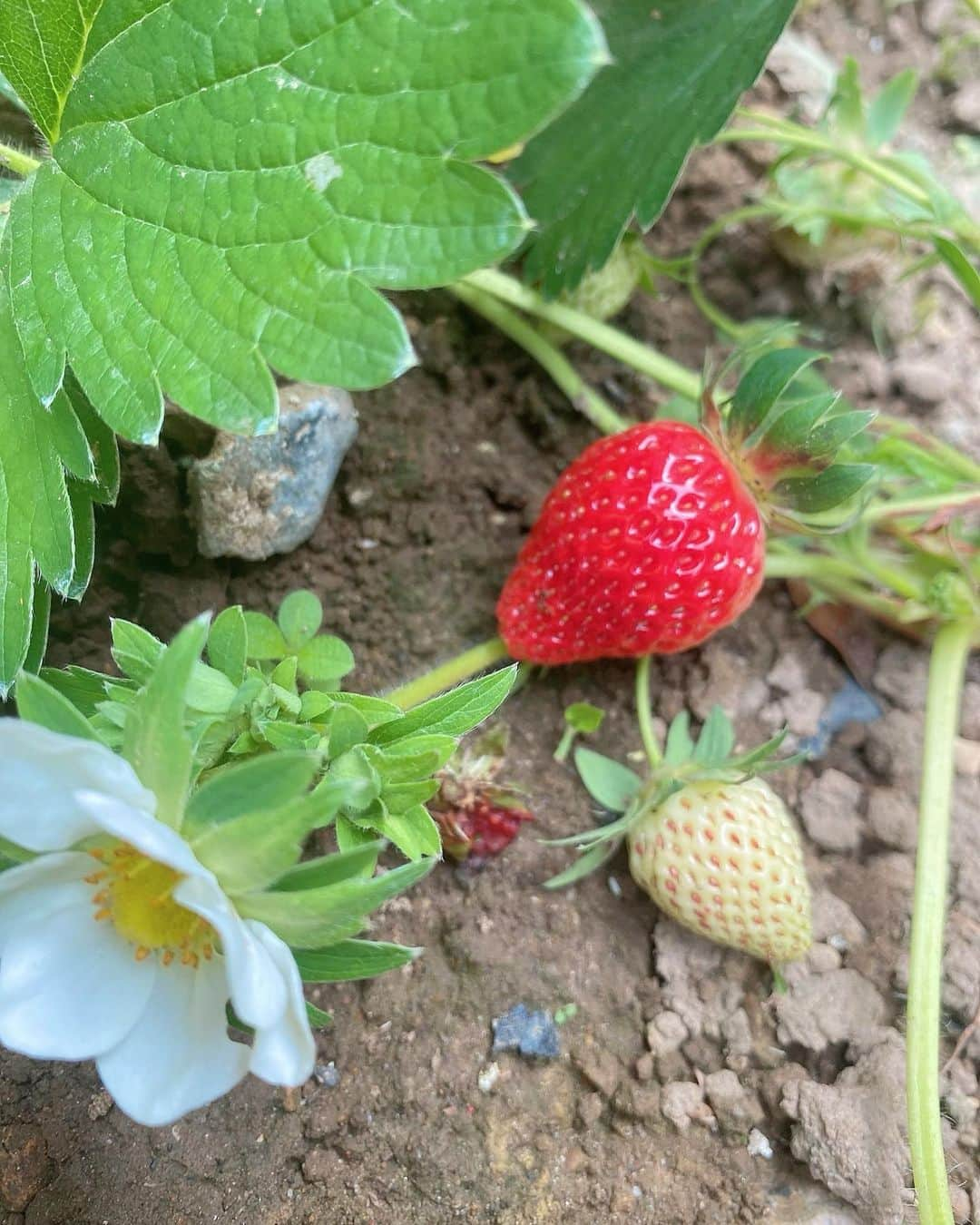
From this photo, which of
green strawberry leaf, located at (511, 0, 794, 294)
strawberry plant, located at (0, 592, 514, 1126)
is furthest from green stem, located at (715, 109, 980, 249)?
strawberry plant, located at (0, 592, 514, 1126)

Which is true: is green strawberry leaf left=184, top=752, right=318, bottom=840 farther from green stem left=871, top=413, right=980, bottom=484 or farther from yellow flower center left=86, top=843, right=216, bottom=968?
green stem left=871, top=413, right=980, bottom=484

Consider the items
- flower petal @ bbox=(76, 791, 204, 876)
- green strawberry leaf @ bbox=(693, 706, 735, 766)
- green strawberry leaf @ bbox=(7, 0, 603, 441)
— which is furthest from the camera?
green strawberry leaf @ bbox=(693, 706, 735, 766)

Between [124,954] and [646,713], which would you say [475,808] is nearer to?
[646,713]

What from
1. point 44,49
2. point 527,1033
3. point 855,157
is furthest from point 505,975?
point 855,157

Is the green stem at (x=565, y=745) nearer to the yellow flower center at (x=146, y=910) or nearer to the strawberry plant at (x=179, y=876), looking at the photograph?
the strawberry plant at (x=179, y=876)

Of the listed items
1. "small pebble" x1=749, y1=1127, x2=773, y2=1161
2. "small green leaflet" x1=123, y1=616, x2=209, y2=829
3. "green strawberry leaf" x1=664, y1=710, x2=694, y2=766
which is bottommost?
"small pebble" x1=749, y1=1127, x2=773, y2=1161
